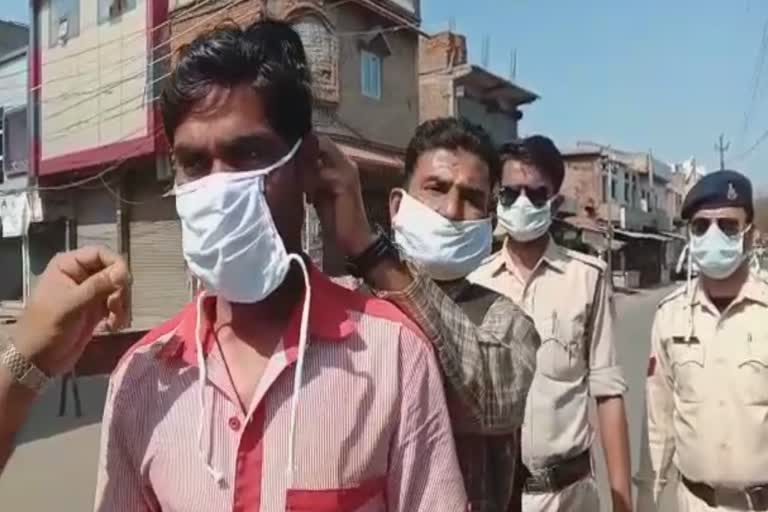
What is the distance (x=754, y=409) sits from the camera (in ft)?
9.73

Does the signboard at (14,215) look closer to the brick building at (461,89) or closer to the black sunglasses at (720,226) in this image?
the brick building at (461,89)

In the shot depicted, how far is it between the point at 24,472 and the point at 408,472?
247 inches

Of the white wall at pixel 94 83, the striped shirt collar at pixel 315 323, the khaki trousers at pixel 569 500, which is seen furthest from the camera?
the white wall at pixel 94 83

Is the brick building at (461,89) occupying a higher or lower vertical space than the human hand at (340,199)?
higher

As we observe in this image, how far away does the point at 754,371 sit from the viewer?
299 centimetres

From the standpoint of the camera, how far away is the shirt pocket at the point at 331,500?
48.3 inches

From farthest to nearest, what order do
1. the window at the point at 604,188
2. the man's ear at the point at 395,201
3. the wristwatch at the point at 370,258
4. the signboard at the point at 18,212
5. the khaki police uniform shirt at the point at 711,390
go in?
the window at the point at 604,188 → the signboard at the point at 18,212 → the khaki police uniform shirt at the point at 711,390 → the man's ear at the point at 395,201 → the wristwatch at the point at 370,258

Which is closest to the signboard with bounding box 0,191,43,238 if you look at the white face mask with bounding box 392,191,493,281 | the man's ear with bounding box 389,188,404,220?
the man's ear with bounding box 389,188,404,220

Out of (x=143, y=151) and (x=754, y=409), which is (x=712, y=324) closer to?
(x=754, y=409)

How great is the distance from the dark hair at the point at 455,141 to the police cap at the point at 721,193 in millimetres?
1473

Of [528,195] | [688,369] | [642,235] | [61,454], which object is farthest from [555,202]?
[642,235]

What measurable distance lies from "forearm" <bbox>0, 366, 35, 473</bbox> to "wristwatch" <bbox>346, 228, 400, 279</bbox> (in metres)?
0.57

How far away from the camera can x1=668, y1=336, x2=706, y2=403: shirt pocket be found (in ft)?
10.1

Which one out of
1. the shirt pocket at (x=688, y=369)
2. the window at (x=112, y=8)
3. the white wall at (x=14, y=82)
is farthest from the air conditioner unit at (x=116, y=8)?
the shirt pocket at (x=688, y=369)
